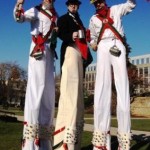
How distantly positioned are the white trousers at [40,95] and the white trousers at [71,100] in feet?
0.79

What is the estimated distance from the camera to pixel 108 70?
258 inches

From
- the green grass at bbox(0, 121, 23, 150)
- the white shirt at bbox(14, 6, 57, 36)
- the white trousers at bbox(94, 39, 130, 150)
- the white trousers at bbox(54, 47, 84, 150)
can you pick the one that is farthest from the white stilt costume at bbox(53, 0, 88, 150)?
the green grass at bbox(0, 121, 23, 150)

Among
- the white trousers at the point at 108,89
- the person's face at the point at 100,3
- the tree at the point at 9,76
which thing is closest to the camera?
the white trousers at the point at 108,89

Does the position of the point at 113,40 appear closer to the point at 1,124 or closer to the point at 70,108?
the point at 70,108

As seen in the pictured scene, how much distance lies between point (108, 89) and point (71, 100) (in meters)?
0.63

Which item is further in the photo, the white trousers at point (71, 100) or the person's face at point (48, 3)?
the person's face at point (48, 3)

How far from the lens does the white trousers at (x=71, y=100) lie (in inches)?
256

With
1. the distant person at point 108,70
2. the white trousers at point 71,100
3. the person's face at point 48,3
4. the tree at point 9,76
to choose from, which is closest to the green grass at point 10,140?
the white trousers at point 71,100

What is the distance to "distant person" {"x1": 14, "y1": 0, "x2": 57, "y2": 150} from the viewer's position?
21.5ft

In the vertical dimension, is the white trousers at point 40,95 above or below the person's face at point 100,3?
below

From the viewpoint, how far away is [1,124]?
14.0 metres

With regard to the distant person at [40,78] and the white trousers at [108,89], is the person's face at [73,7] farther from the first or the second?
the white trousers at [108,89]

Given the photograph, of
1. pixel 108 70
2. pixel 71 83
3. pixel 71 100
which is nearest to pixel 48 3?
pixel 71 83

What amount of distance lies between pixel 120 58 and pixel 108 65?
9.3 inches
